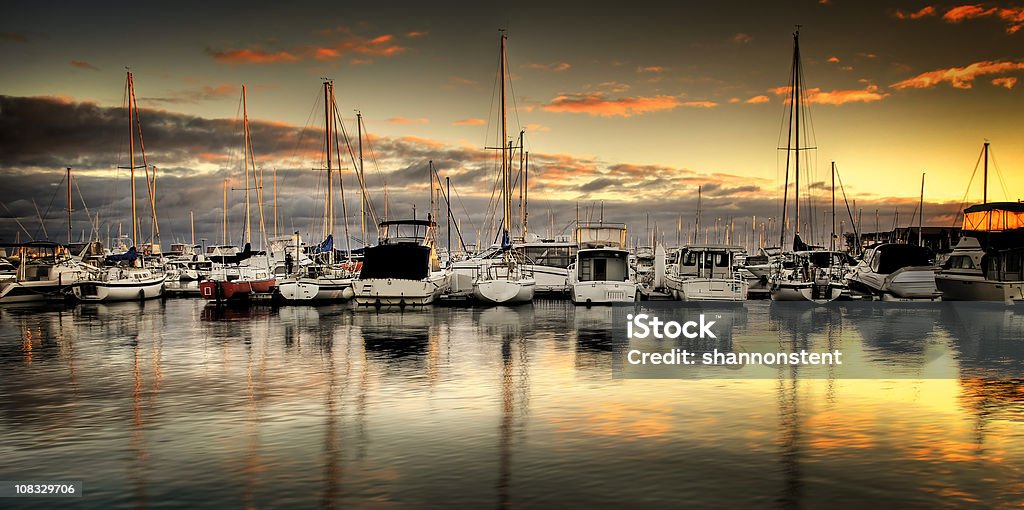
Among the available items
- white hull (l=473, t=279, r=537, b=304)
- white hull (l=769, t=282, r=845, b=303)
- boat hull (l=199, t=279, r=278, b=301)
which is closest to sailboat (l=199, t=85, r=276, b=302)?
boat hull (l=199, t=279, r=278, b=301)

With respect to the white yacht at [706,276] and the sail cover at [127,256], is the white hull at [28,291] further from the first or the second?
the white yacht at [706,276]

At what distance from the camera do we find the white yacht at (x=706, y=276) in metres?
40.2

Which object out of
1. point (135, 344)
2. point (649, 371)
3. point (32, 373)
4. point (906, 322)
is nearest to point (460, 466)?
point (649, 371)

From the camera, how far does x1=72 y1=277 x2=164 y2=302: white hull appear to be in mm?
53031

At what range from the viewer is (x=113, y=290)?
176ft

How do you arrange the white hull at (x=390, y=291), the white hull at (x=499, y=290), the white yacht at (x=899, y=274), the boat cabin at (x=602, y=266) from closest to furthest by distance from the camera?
the white hull at (x=390, y=291) < the boat cabin at (x=602, y=266) < the white hull at (x=499, y=290) < the white yacht at (x=899, y=274)

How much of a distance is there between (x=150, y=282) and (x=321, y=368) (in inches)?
1613

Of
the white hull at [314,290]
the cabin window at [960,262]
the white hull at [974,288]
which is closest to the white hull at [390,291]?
the white hull at [314,290]

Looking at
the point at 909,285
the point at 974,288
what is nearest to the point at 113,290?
the point at 909,285

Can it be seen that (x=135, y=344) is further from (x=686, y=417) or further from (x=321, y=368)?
(x=686, y=417)

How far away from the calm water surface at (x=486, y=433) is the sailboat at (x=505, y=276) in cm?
1978

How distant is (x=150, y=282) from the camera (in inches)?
2213

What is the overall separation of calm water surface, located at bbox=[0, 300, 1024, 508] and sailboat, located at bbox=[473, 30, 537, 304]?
19.8m

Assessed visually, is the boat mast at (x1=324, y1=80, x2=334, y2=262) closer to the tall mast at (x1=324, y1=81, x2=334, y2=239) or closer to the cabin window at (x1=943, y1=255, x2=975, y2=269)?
the tall mast at (x1=324, y1=81, x2=334, y2=239)
